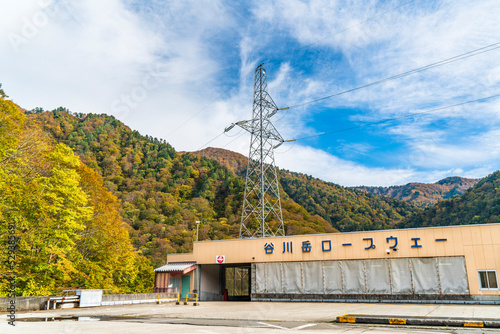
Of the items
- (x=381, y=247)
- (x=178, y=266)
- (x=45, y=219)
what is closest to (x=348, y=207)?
(x=178, y=266)

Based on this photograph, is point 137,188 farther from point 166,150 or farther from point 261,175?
point 261,175

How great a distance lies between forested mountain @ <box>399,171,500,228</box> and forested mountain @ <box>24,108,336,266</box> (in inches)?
781

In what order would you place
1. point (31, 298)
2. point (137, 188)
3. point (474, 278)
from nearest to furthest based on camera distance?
1. point (31, 298)
2. point (474, 278)
3. point (137, 188)

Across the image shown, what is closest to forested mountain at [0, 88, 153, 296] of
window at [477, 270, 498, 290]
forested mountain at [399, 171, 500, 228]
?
window at [477, 270, 498, 290]

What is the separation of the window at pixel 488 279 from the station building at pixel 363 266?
44 millimetres

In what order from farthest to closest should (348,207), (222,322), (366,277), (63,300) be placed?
(348,207)
(366,277)
(63,300)
(222,322)

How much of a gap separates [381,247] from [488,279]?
17.6 ft

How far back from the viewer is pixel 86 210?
23.9 m

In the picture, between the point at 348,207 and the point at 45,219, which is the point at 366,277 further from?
the point at 348,207

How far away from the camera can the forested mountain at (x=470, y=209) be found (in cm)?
5897

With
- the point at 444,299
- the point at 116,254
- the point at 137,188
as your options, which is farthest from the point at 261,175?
the point at 137,188

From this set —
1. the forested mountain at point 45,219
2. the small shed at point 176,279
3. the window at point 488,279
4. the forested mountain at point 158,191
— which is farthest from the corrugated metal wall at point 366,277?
the forested mountain at point 158,191

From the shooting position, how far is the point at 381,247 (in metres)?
21.2

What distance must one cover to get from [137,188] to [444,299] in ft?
222
